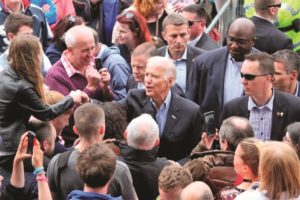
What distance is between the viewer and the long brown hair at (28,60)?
8.84 meters

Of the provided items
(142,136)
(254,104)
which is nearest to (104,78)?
(254,104)

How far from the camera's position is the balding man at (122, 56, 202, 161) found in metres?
9.61

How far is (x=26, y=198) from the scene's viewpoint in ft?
27.6

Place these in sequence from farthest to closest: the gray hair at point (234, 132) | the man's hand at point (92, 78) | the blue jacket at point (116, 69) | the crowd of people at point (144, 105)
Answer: the blue jacket at point (116, 69) < the man's hand at point (92, 78) < the gray hair at point (234, 132) < the crowd of people at point (144, 105)

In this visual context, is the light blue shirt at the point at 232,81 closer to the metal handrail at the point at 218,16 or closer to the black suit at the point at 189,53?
the black suit at the point at 189,53

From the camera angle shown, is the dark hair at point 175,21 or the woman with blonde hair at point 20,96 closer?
the woman with blonde hair at point 20,96

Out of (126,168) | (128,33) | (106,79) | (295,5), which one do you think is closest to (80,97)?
(106,79)

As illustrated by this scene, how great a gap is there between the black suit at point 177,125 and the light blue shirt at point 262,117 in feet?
1.67

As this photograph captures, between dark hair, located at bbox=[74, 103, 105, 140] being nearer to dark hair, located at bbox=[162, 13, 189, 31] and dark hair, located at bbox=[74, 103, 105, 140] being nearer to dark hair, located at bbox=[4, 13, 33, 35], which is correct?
dark hair, located at bbox=[4, 13, 33, 35]

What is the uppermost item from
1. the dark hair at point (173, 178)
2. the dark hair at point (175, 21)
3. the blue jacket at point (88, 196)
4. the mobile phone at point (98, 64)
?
the dark hair at point (175, 21)

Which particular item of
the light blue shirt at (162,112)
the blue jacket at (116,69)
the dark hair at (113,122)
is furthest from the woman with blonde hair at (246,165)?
the blue jacket at (116,69)

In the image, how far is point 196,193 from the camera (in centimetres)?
724

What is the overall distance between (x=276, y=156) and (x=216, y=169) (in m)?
1.01

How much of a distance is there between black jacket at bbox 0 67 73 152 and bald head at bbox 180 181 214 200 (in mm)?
1950
